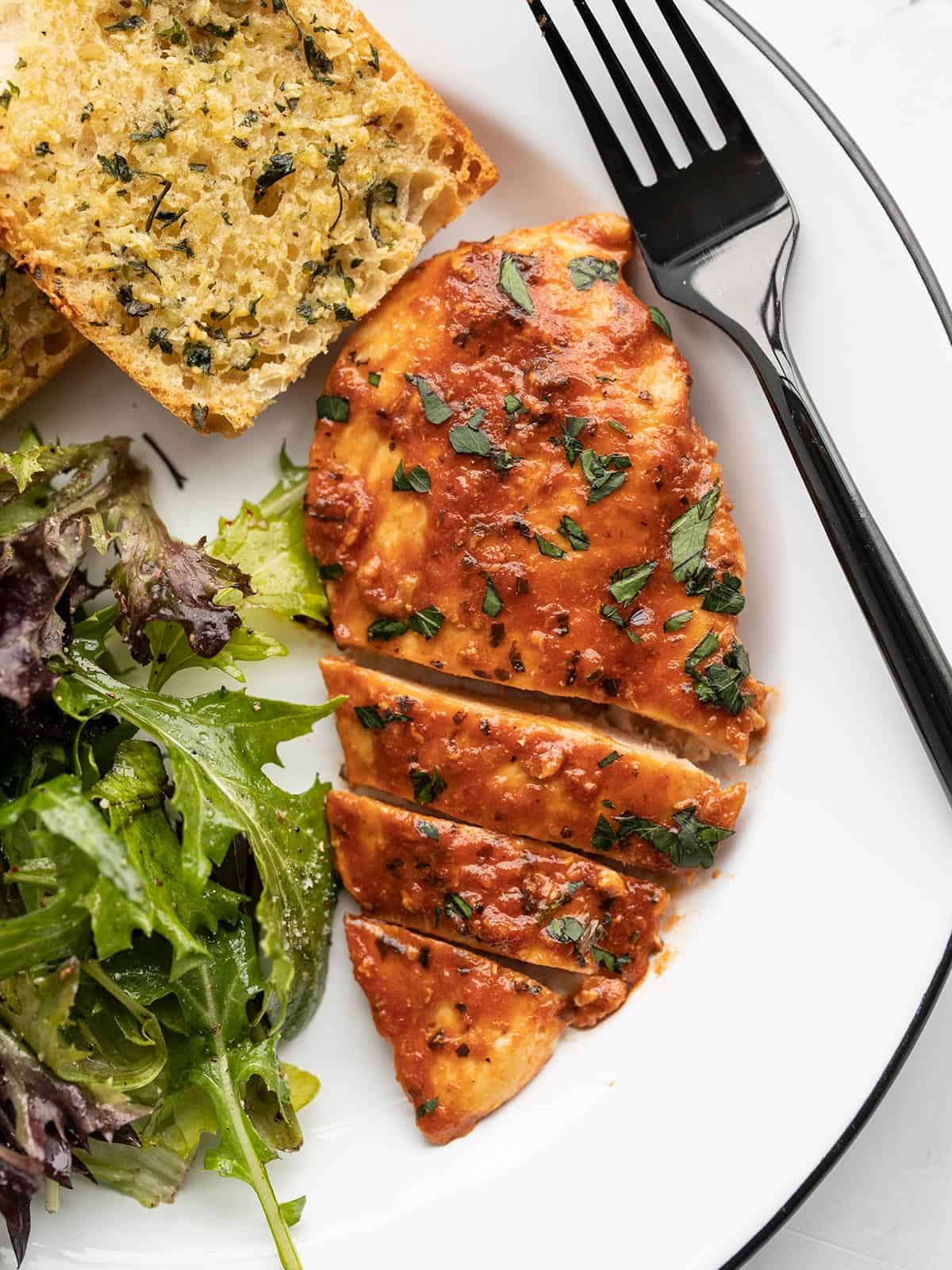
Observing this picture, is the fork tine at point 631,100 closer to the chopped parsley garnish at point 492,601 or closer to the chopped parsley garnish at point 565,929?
the chopped parsley garnish at point 492,601

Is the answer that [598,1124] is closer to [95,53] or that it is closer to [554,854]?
[554,854]

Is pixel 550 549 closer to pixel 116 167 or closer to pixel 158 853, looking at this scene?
pixel 158 853

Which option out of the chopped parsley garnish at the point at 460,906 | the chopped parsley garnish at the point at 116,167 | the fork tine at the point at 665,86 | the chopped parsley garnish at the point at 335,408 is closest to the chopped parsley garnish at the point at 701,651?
the chopped parsley garnish at the point at 460,906

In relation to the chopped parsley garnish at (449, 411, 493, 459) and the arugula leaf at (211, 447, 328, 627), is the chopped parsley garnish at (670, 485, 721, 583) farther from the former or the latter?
the arugula leaf at (211, 447, 328, 627)

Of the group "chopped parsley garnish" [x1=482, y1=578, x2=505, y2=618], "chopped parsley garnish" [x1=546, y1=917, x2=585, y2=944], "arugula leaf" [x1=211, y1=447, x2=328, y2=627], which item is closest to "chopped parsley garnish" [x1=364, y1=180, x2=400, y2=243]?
"arugula leaf" [x1=211, y1=447, x2=328, y2=627]

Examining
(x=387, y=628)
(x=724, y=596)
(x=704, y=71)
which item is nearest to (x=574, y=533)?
(x=724, y=596)

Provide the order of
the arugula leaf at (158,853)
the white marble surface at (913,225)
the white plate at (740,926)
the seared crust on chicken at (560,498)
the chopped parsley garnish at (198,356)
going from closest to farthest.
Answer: the arugula leaf at (158,853), the white plate at (740,926), the seared crust on chicken at (560,498), the chopped parsley garnish at (198,356), the white marble surface at (913,225)

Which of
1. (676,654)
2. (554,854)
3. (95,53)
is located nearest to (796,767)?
(676,654)
